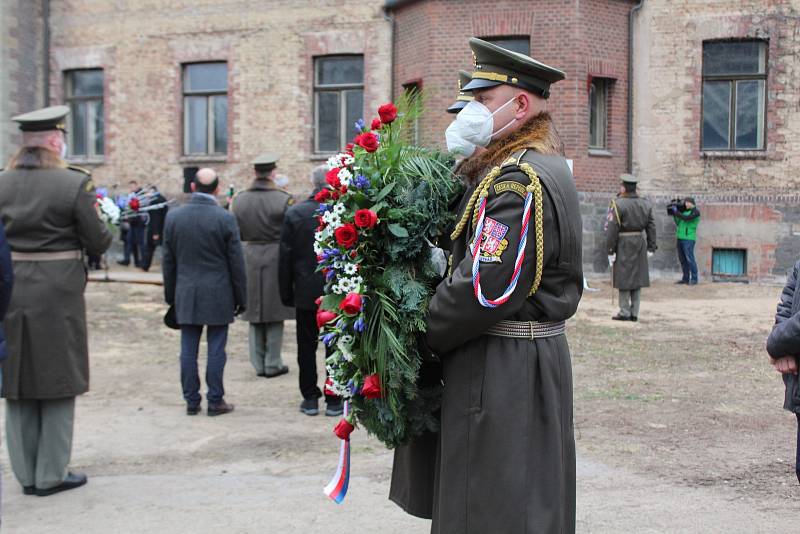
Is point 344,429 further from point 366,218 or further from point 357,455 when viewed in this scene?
point 357,455

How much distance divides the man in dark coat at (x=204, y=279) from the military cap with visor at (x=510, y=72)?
4.58 metres

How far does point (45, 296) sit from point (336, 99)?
15.8 meters

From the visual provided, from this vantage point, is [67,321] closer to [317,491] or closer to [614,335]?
[317,491]

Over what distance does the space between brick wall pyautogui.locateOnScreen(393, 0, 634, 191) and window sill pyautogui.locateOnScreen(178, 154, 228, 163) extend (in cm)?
552

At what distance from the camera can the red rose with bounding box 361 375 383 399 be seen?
3.19 meters

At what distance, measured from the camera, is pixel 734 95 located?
722 inches

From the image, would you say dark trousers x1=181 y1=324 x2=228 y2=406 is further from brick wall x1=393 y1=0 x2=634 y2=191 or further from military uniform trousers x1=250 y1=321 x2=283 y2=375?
brick wall x1=393 y1=0 x2=634 y2=191

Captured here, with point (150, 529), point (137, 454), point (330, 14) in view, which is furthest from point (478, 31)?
point (150, 529)

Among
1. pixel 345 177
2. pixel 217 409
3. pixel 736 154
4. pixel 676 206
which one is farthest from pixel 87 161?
Result: pixel 345 177

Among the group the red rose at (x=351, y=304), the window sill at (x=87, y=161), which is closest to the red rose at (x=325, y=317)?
the red rose at (x=351, y=304)

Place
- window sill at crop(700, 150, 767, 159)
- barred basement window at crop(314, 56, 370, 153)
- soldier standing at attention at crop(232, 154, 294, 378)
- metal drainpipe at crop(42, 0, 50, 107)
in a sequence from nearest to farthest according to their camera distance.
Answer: soldier standing at attention at crop(232, 154, 294, 378), window sill at crop(700, 150, 767, 159), barred basement window at crop(314, 56, 370, 153), metal drainpipe at crop(42, 0, 50, 107)

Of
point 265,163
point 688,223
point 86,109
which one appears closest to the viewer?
point 265,163

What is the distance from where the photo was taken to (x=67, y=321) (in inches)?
211

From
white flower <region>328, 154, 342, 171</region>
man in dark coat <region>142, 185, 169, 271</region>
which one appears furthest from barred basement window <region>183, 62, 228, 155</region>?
white flower <region>328, 154, 342, 171</region>
